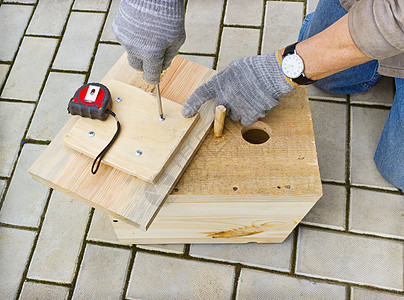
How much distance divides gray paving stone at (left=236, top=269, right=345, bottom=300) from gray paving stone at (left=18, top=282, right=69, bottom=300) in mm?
780

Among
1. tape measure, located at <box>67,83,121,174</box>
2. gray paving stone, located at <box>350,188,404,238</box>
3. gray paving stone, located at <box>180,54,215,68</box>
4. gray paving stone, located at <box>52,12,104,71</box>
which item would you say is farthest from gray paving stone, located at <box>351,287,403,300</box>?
gray paving stone, located at <box>52,12,104,71</box>

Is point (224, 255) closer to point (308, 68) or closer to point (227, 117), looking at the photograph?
point (227, 117)

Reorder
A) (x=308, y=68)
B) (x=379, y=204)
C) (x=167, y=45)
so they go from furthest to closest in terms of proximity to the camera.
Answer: (x=379, y=204) → (x=308, y=68) → (x=167, y=45)

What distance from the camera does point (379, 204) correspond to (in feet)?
6.21

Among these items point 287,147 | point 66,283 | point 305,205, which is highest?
point 287,147

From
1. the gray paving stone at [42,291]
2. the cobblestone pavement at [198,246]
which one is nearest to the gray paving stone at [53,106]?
the cobblestone pavement at [198,246]

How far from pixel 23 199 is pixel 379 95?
1924mm

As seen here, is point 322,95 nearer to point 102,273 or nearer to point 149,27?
point 149,27

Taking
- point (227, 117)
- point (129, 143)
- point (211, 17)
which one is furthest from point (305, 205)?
point (211, 17)

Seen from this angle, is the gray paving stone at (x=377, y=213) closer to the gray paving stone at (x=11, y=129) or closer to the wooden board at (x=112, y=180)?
the wooden board at (x=112, y=180)

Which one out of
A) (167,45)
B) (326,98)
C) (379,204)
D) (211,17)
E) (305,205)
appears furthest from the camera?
(211,17)

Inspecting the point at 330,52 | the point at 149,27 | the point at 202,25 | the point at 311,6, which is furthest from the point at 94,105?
the point at 311,6

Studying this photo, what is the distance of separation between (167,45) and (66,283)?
1194 millimetres

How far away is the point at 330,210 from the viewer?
1.88m
